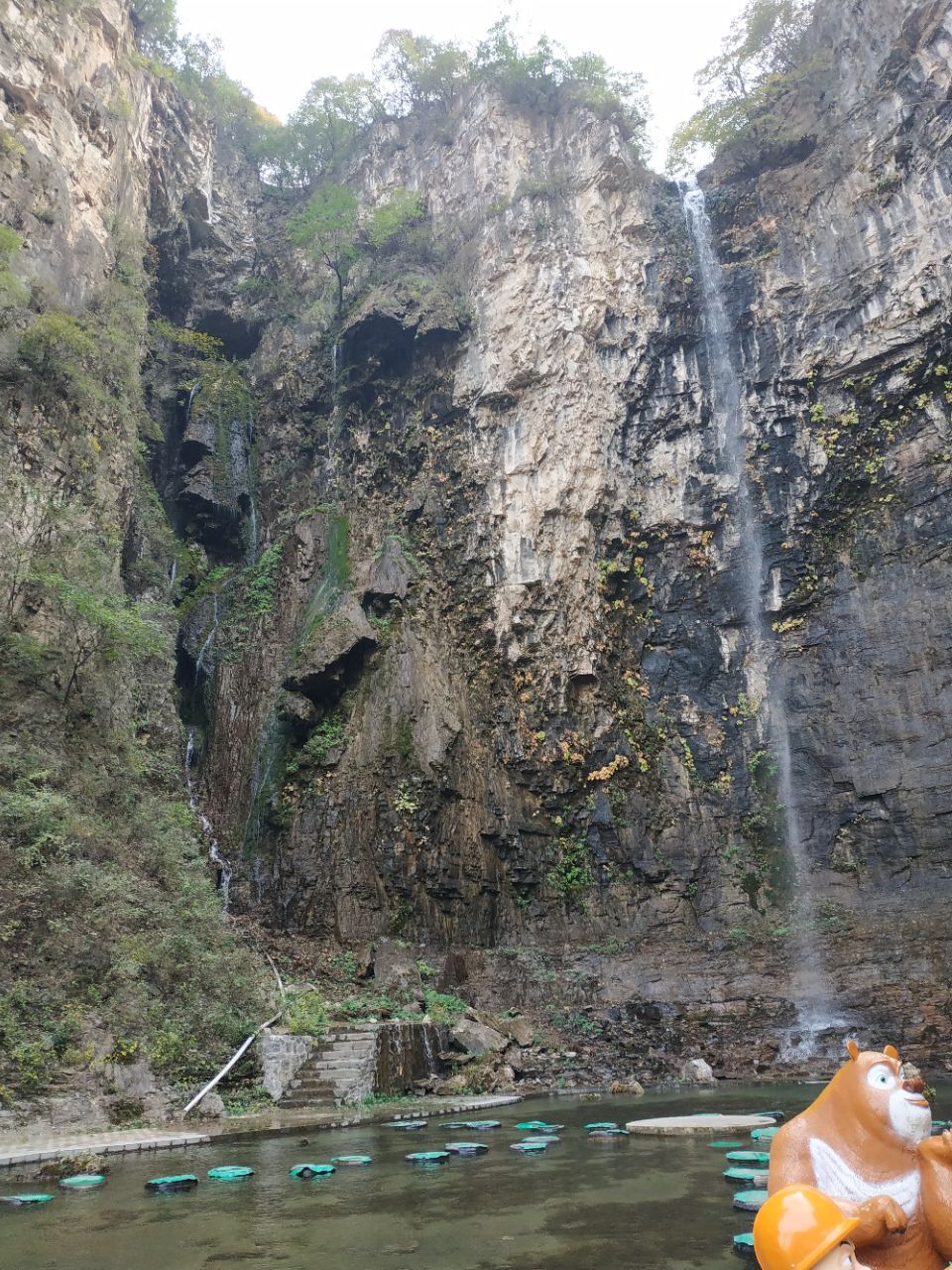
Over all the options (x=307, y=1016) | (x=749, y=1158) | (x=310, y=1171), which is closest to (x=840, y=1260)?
(x=749, y=1158)

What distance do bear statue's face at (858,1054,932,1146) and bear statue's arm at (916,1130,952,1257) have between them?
0.05 m

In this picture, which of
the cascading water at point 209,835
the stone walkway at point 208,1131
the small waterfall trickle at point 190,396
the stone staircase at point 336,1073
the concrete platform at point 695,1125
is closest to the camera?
the stone walkway at point 208,1131

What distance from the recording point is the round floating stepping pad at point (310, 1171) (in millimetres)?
5730

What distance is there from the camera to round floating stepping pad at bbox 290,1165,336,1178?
5.73 m

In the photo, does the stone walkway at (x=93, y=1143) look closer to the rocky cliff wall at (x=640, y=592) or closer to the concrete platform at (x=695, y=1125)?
the concrete platform at (x=695, y=1125)

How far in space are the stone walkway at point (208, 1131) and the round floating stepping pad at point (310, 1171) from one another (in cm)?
201

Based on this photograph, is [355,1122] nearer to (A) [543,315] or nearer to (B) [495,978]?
(B) [495,978]

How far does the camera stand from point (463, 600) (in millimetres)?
18125

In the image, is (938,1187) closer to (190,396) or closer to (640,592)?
(640,592)

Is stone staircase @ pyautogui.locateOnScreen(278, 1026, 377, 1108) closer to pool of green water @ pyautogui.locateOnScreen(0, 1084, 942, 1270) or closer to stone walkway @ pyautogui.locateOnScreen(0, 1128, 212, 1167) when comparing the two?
stone walkway @ pyautogui.locateOnScreen(0, 1128, 212, 1167)

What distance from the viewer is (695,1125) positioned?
7.27 metres

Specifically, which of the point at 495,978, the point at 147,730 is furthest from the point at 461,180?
the point at 495,978

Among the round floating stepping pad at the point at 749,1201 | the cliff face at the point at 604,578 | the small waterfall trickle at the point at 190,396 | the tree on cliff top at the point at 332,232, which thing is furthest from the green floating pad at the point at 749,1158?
the tree on cliff top at the point at 332,232

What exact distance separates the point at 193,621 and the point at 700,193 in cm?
1586
